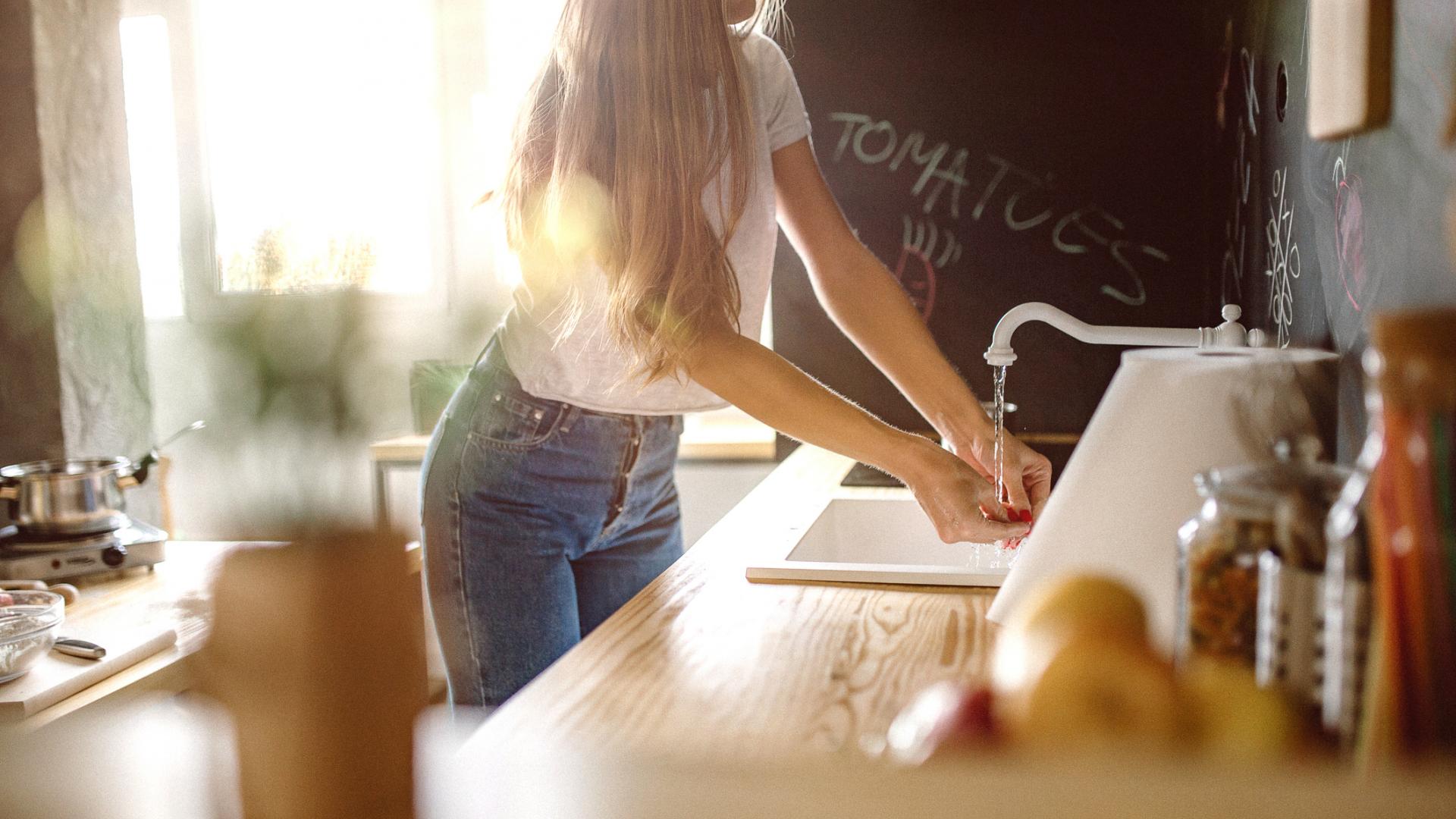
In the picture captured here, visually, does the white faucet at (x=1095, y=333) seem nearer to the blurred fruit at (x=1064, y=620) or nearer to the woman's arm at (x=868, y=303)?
the woman's arm at (x=868, y=303)

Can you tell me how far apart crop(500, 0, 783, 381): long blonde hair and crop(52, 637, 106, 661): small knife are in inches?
23.9

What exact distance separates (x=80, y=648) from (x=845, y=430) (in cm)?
83

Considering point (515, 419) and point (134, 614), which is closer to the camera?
point (515, 419)

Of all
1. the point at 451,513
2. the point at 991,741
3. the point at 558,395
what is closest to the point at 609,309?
the point at 558,395

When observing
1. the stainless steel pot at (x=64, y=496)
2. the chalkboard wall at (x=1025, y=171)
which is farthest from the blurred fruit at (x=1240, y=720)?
the chalkboard wall at (x=1025, y=171)

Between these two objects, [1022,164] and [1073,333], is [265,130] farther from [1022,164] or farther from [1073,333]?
[1022,164]

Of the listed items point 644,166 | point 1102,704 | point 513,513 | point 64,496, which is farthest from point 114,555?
point 1102,704

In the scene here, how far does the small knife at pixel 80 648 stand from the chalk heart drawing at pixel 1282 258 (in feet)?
4.28

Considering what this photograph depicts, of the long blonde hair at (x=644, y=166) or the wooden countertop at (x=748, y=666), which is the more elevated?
the long blonde hair at (x=644, y=166)

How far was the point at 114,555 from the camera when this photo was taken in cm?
146

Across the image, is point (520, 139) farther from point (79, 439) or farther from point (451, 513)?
point (79, 439)

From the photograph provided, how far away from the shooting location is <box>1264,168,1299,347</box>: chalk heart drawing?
115 centimetres

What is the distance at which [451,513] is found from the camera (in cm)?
119

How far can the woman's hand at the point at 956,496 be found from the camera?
3.07ft
